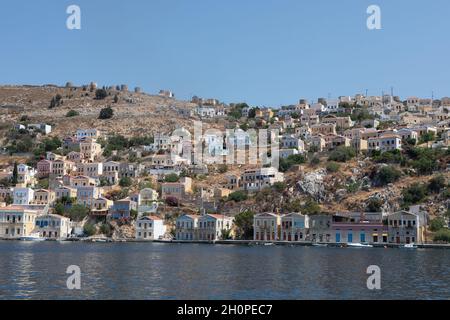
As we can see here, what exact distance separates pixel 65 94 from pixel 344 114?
6441cm

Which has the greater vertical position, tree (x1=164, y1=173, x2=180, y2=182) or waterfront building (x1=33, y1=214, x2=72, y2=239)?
tree (x1=164, y1=173, x2=180, y2=182)

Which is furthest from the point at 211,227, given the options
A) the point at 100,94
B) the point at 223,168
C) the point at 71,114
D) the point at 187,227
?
the point at 100,94

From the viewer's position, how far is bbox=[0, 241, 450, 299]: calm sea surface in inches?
1058

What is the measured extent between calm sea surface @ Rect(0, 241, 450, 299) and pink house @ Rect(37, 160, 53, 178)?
5113cm

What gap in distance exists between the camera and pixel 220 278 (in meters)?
32.7

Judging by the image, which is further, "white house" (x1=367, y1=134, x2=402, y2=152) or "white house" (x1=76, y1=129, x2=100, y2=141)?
"white house" (x1=76, y1=129, x2=100, y2=141)

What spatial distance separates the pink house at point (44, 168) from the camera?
9644 cm

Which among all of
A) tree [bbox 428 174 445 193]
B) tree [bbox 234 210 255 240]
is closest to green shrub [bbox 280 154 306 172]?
tree [bbox 234 210 255 240]

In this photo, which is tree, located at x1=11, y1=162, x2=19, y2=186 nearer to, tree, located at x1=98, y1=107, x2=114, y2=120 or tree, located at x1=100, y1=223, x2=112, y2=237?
tree, located at x1=100, y1=223, x2=112, y2=237

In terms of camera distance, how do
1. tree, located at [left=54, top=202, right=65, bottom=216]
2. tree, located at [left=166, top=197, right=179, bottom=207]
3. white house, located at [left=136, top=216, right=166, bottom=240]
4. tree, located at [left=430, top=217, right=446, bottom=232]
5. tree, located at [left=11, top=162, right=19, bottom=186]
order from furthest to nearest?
tree, located at [left=11, top=162, right=19, bottom=186], tree, located at [left=166, top=197, right=179, bottom=207], tree, located at [left=54, top=202, right=65, bottom=216], white house, located at [left=136, top=216, right=166, bottom=240], tree, located at [left=430, top=217, right=446, bottom=232]

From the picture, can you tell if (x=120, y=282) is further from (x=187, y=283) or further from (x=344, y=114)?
(x=344, y=114)

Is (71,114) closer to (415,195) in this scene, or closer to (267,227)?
(267,227)

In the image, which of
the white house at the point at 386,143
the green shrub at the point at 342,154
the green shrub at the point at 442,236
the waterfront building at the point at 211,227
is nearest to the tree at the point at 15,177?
the waterfront building at the point at 211,227

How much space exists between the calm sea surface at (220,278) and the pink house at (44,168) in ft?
168
